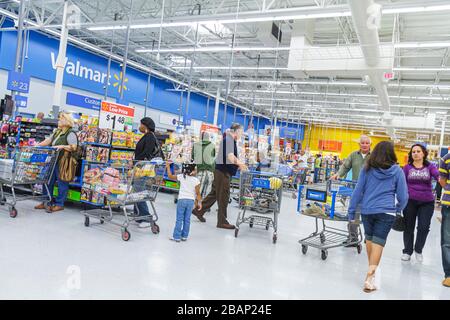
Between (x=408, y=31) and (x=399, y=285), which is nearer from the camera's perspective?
(x=399, y=285)

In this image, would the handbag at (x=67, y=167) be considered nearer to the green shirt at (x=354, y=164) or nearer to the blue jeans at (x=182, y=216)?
the blue jeans at (x=182, y=216)

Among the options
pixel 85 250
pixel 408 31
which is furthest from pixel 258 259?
pixel 408 31

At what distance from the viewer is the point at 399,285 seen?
3703 millimetres

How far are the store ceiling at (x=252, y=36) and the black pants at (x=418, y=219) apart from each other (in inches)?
186

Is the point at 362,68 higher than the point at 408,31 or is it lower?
lower

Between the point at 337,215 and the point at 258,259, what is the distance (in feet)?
3.72

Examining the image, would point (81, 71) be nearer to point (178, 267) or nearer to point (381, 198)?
point (178, 267)

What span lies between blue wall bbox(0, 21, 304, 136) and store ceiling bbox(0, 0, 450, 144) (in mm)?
765

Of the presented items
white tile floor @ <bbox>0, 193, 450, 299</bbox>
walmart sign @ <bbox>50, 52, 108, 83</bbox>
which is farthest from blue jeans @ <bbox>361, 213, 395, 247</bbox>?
walmart sign @ <bbox>50, 52, 108, 83</bbox>

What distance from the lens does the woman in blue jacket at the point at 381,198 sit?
10.9ft

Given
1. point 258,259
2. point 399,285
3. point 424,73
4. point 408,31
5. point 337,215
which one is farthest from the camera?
point 424,73

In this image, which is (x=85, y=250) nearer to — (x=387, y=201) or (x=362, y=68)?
(x=387, y=201)

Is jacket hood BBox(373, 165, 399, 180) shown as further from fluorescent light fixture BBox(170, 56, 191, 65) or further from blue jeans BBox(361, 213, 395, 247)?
fluorescent light fixture BBox(170, 56, 191, 65)
